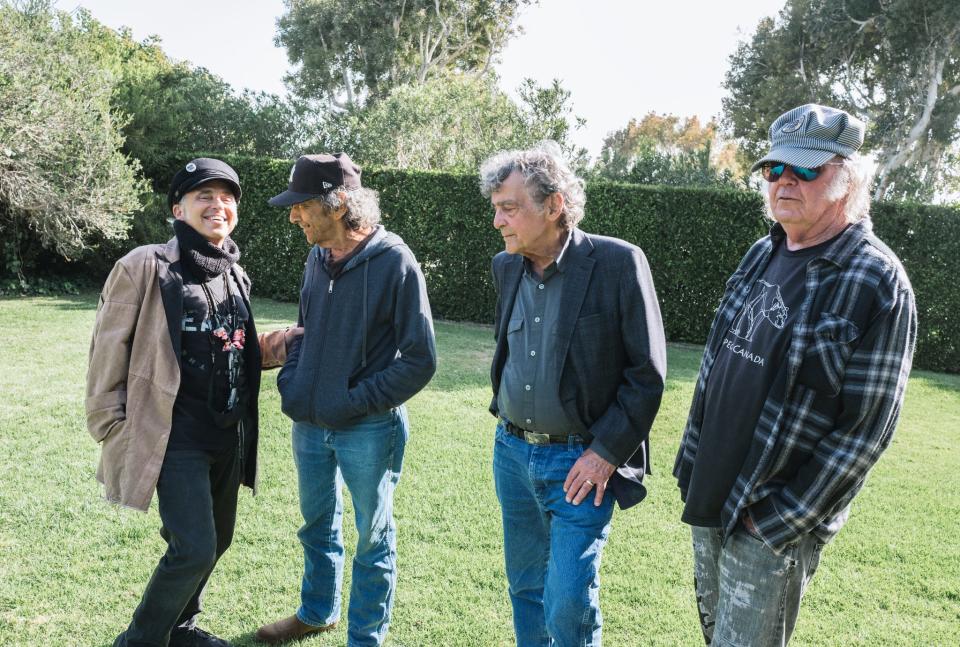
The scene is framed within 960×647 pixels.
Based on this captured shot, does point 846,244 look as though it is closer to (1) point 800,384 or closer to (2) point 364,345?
(1) point 800,384

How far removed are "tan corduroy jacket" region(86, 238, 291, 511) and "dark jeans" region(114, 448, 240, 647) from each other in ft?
0.30

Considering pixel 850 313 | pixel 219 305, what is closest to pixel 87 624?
pixel 219 305

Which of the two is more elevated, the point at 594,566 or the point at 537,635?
the point at 594,566

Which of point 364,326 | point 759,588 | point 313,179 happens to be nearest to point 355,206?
point 313,179

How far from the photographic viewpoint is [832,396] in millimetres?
2080

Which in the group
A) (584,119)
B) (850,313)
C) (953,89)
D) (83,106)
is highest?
(953,89)

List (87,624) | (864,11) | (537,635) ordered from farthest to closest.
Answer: (864,11)
(87,624)
(537,635)

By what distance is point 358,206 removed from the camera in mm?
3145

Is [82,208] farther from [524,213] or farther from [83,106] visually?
[524,213]

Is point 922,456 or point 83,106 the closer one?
point 922,456

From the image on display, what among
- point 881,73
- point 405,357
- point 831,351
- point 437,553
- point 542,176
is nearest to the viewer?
point 831,351

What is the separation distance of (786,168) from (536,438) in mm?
1243

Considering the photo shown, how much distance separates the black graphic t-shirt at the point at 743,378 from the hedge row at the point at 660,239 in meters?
9.72

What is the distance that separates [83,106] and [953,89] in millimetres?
27245
